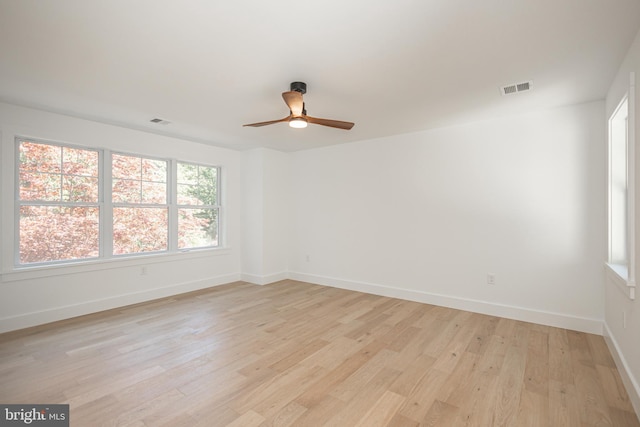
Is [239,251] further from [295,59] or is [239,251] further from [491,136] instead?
[491,136]

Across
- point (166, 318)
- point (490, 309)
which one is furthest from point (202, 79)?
point (490, 309)

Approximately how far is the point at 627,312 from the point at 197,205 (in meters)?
5.30

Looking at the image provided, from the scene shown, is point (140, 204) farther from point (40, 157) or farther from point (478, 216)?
point (478, 216)

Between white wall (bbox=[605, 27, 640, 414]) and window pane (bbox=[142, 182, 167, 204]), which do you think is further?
window pane (bbox=[142, 182, 167, 204])

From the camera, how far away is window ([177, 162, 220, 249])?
4934mm

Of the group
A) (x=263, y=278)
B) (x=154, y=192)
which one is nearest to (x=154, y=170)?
(x=154, y=192)

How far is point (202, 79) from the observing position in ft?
8.78

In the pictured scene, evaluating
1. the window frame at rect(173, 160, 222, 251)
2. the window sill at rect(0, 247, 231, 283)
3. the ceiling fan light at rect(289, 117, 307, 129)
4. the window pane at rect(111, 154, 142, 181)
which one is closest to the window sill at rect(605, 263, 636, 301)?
the ceiling fan light at rect(289, 117, 307, 129)

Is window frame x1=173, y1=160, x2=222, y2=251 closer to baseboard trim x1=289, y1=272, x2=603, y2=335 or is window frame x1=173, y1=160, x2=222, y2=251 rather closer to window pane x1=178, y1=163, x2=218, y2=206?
window pane x1=178, y1=163, x2=218, y2=206

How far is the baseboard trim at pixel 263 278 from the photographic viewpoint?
5.35 metres

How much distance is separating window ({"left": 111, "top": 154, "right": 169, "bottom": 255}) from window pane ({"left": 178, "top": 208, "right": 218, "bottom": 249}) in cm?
26

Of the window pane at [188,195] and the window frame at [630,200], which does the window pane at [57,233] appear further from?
the window frame at [630,200]

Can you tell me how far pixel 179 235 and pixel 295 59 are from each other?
3.67m

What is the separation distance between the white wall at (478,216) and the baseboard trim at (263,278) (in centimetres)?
70
